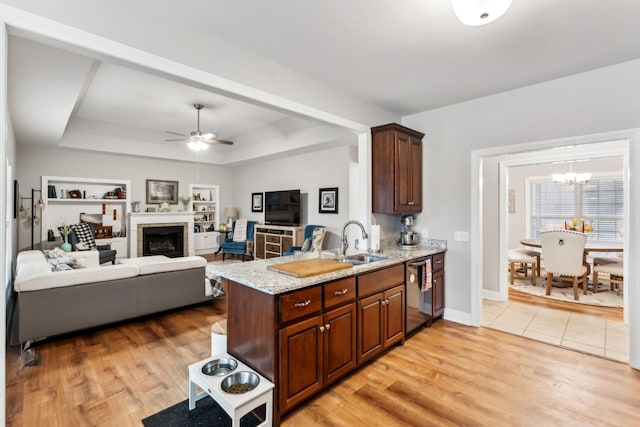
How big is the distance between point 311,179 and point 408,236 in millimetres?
3272

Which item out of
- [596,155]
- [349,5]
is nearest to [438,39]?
[349,5]

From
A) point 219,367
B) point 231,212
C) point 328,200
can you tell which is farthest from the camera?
point 231,212

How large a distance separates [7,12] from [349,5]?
6.06ft

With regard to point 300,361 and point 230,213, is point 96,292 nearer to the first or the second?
point 300,361

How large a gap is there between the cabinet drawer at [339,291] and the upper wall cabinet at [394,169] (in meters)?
1.41

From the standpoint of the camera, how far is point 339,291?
2297 mm

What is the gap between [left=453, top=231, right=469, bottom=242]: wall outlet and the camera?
3.65 meters

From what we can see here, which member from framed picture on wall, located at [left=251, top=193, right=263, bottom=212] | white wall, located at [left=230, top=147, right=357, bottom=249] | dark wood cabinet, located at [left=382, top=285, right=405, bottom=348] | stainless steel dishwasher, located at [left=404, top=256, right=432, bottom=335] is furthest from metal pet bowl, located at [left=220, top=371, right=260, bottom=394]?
framed picture on wall, located at [left=251, top=193, right=263, bottom=212]

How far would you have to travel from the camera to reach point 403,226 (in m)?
4.18

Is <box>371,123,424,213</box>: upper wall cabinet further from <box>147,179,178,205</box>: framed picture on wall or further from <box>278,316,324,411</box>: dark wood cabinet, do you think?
<box>147,179,178,205</box>: framed picture on wall

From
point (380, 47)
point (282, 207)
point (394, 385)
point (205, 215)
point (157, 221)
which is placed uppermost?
point (380, 47)

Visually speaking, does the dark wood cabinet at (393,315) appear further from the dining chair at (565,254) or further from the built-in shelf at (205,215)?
the built-in shelf at (205,215)

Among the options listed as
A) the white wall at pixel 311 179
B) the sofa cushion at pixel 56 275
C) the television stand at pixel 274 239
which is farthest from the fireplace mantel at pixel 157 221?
the sofa cushion at pixel 56 275

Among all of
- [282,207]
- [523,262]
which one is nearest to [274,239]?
[282,207]
